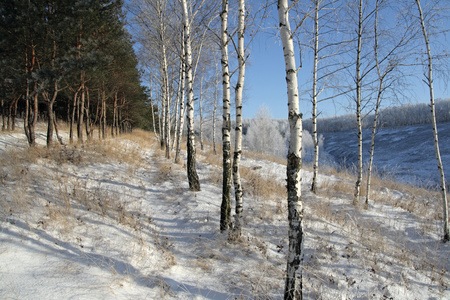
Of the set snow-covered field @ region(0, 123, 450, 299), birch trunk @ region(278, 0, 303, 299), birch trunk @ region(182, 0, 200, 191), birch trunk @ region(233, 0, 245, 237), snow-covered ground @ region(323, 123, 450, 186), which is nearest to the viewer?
birch trunk @ region(278, 0, 303, 299)

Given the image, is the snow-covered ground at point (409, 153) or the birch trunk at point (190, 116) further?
the snow-covered ground at point (409, 153)

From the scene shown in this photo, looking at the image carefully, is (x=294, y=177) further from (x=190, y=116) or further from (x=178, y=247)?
(x=190, y=116)

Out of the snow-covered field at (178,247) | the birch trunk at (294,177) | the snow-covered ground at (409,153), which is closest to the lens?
the birch trunk at (294,177)

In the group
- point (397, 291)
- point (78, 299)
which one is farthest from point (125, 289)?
point (397, 291)

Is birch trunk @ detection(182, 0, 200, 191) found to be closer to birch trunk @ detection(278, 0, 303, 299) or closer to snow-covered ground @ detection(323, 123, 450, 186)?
birch trunk @ detection(278, 0, 303, 299)

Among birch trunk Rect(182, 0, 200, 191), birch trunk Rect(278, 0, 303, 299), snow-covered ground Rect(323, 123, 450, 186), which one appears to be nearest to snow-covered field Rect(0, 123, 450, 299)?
birch trunk Rect(182, 0, 200, 191)

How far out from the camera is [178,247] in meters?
3.35

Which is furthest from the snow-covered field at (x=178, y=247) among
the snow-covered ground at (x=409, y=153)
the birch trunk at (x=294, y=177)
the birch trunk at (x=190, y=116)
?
the snow-covered ground at (x=409, y=153)

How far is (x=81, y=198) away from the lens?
4.20 m

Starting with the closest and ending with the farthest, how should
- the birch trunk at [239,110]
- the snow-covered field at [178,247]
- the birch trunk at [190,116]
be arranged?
the snow-covered field at [178,247] → the birch trunk at [239,110] → the birch trunk at [190,116]

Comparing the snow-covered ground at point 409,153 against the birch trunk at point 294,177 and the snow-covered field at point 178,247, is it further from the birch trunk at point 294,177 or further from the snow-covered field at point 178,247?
the birch trunk at point 294,177

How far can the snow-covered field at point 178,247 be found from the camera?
237 cm

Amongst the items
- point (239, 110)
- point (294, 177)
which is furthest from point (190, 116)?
point (294, 177)

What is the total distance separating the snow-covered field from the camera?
2.37m
